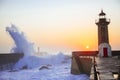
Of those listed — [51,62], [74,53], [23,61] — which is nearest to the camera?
[74,53]

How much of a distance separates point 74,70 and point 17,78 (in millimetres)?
4707

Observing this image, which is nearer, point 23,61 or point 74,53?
point 74,53

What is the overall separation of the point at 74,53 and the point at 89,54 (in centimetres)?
98

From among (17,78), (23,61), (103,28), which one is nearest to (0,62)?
(23,61)

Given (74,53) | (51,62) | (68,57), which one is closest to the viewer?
(74,53)

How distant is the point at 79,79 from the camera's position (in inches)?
463

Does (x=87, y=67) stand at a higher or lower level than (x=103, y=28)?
lower

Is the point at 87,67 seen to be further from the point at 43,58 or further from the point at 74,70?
the point at 43,58

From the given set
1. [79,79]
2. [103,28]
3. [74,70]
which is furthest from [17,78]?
[103,28]

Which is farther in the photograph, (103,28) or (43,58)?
(43,58)

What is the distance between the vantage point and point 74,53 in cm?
1302

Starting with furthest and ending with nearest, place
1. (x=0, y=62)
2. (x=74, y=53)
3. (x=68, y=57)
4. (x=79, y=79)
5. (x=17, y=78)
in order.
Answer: (x=68, y=57), (x=0, y=62), (x=17, y=78), (x=74, y=53), (x=79, y=79)

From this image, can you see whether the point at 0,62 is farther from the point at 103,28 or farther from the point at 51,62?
the point at 103,28

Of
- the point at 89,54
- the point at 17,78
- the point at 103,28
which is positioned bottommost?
the point at 17,78
